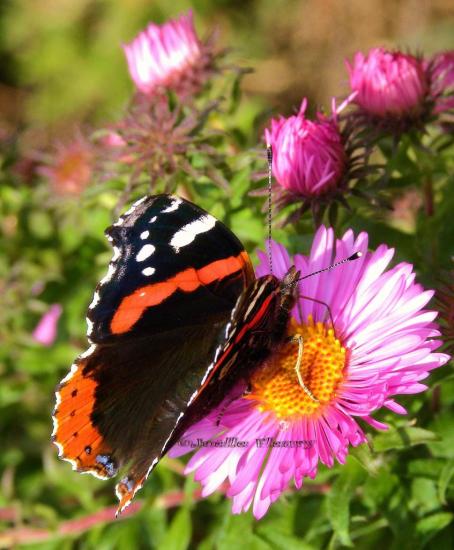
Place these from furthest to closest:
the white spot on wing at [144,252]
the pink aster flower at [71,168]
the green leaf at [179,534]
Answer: the pink aster flower at [71,168]
the green leaf at [179,534]
the white spot on wing at [144,252]

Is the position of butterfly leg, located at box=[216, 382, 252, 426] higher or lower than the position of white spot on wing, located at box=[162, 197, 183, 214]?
lower

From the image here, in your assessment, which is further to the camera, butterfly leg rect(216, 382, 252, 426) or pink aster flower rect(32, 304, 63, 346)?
pink aster flower rect(32, 304, 63, 346)

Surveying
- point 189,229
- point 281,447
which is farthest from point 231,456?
point 189,229

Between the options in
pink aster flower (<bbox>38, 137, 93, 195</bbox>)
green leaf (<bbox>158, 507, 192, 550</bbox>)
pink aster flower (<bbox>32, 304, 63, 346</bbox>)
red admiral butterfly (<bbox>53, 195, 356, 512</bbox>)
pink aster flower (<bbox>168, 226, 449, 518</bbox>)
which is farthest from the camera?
pink aster flower (<bbox>32, 304, 63, 346</bbox>)

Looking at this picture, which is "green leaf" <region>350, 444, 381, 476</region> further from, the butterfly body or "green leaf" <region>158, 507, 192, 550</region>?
"green leaf" <region>158, 507, 192, 550</region>

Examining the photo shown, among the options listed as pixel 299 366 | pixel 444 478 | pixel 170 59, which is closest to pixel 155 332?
pixel 299 366

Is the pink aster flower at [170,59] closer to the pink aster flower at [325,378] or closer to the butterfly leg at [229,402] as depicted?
the pink aster flower at [325,378]

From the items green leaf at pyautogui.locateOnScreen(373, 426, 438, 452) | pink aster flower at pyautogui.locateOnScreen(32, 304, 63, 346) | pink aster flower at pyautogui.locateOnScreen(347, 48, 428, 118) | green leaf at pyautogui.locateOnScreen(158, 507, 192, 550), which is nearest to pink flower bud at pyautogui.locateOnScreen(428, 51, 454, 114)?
pink aster flower at pyautogui.locateOnScreen(347, 48, 428, 118)

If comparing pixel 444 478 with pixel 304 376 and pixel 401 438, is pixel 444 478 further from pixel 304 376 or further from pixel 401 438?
pixel 304 376

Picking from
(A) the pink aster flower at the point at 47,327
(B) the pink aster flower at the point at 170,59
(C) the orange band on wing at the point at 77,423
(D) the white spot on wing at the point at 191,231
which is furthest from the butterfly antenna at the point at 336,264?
(A) the pink aster flower at the point at 47,327
